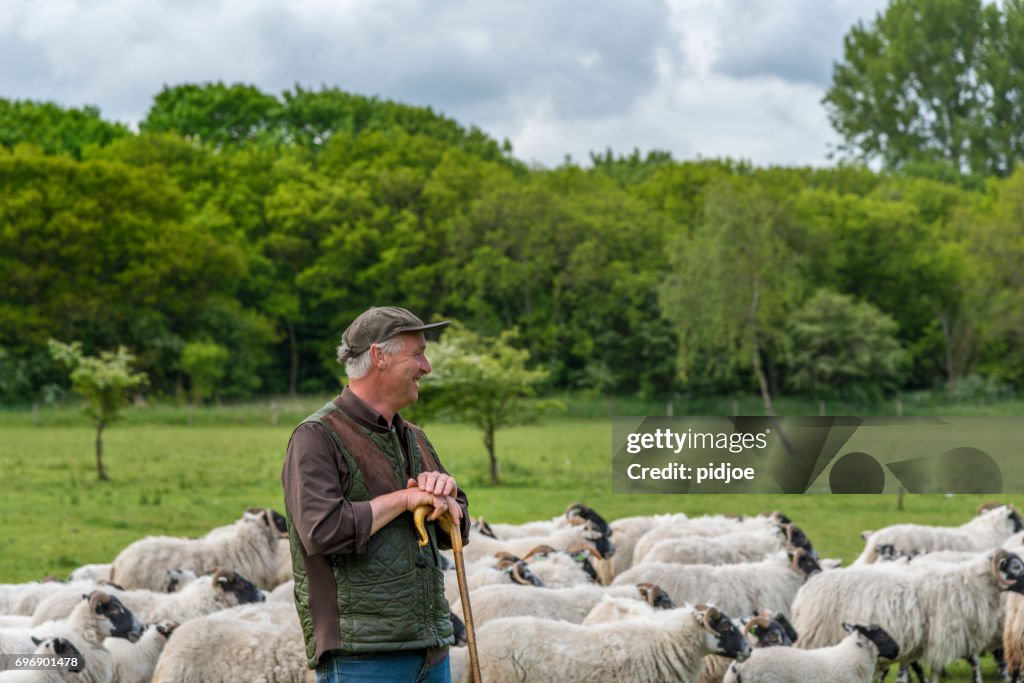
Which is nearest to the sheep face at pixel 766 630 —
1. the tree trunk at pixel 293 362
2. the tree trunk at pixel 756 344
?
the tree trunk at pixel 756 344

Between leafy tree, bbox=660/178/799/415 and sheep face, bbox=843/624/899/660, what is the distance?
44984 millimetres

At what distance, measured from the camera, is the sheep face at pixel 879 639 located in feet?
30.0

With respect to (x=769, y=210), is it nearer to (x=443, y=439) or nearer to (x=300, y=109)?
(x=443, y=439)

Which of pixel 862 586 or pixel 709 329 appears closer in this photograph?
pixel 862 586

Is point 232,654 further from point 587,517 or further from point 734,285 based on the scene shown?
point 734,285

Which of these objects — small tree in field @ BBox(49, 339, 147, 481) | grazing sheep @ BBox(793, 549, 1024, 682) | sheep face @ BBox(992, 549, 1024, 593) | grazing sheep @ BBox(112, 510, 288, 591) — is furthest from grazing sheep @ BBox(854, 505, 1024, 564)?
small tree in field @ BBox(49, 339, 147, 481)

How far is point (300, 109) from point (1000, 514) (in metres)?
72.5

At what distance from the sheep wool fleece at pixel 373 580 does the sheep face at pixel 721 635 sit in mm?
4050

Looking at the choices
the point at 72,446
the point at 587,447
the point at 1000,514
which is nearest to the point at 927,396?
the point at 587,447

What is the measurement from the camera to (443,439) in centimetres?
3853

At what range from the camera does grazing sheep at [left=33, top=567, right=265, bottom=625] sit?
987 cm

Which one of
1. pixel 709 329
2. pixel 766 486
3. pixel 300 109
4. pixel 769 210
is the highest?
pixel 300 109

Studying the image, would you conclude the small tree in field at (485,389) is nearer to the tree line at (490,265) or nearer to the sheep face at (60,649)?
the sheep face at (60,649)

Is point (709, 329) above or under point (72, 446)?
above
